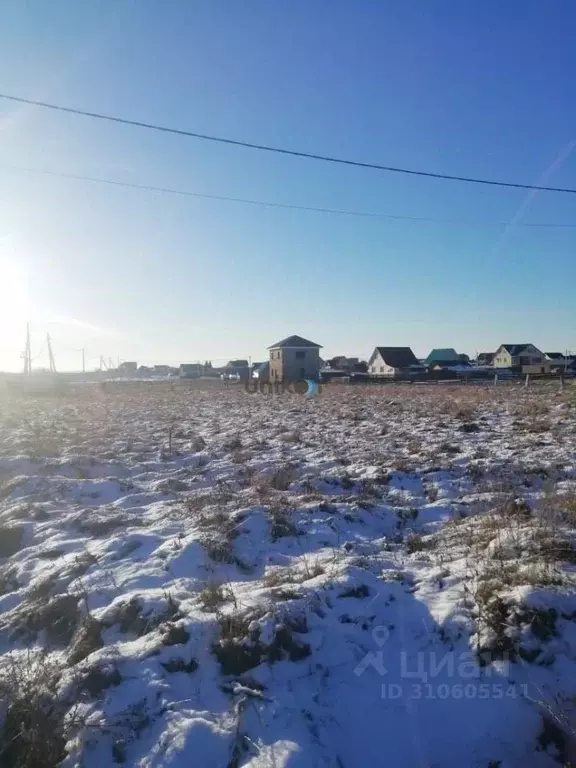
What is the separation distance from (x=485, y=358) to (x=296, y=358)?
204 ft

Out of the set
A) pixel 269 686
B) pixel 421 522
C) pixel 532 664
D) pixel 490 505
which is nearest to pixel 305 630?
pixel 269 686

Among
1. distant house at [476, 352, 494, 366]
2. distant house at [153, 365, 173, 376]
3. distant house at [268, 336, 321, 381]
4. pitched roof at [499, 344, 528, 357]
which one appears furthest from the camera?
distant house at [153, 365, 173, 376]

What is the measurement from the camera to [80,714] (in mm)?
3133

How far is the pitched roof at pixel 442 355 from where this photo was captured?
84.1 metres

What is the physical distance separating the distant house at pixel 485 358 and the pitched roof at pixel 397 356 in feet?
107

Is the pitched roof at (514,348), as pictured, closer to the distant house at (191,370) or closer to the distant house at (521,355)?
the distant house at (521,355)

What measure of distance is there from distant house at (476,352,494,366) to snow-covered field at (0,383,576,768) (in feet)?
306

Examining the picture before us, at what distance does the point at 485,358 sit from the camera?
317 ft

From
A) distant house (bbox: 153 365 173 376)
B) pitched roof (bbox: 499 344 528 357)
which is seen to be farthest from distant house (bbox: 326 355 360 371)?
distant house (bbox: 153 365 173 376)

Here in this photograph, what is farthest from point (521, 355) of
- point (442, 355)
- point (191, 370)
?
point (191, 370)

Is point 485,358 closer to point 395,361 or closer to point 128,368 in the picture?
point 395,361

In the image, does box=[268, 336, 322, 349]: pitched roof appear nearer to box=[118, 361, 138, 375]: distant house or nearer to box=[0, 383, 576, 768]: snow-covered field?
box=[0, 383, 576, 768]: snow-covered field

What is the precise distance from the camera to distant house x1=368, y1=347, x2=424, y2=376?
64438mm

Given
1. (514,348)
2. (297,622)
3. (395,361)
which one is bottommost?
(297,622)
